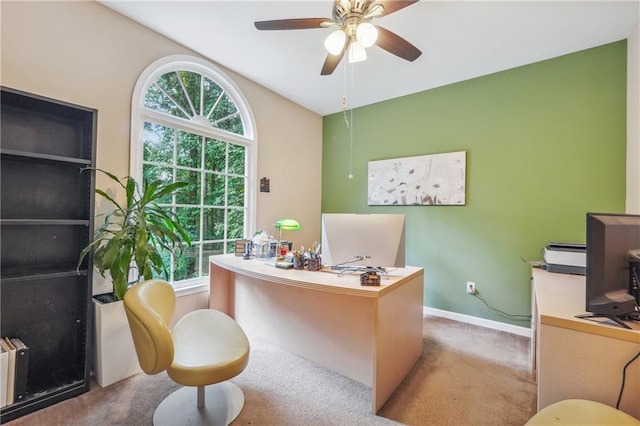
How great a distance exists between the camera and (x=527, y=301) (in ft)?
8.93

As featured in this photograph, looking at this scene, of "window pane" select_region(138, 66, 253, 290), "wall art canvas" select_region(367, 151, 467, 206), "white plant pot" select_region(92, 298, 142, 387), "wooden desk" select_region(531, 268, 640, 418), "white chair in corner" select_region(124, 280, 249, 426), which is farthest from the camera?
"wall art canvas" select_region(367, 151, 467, 206)

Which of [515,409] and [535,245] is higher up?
[535,245]

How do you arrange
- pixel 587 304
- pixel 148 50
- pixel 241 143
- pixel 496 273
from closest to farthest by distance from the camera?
pixel 587 304
pixel 148 50
pixel 496 273
pixel 241 143

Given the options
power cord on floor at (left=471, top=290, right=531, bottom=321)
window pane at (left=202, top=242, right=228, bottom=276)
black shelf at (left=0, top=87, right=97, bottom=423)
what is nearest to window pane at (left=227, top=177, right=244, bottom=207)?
window pane at (left=202, top=242, right=228, bottom=276)

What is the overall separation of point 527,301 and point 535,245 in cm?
57

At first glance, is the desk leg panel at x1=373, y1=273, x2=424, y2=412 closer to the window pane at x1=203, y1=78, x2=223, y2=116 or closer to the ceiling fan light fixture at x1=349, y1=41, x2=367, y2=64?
the ceiling fan light fixture at x1=349, y1=41, x2=367, y2=64

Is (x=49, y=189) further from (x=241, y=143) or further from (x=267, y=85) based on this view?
(x=267, y=85)

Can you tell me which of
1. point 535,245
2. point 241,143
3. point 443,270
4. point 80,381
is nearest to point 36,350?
point 80,381

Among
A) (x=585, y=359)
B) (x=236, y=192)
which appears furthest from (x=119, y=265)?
(x=585, y=359)

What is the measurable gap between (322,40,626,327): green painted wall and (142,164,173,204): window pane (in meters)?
2.54

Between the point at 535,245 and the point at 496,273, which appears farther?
the point at 496,273

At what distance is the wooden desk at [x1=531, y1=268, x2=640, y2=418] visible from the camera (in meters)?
0.99

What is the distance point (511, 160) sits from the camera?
2.82 m

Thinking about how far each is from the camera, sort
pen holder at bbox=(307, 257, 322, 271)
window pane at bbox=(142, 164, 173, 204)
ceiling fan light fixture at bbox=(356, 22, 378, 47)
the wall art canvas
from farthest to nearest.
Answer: the wall art canvas < window pane at bbox=(142, 164, 173, 204) < pen holder at bbox=(307, 257, 322, 271) < ceiling fan light fixture at bbox=(356, 22, 378, 47)
